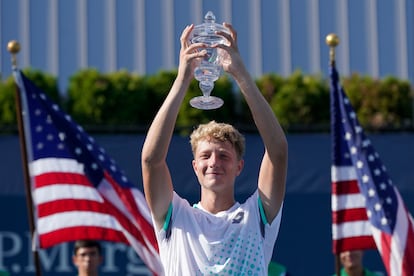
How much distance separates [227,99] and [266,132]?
250 inches

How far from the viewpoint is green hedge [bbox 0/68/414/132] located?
442 inches

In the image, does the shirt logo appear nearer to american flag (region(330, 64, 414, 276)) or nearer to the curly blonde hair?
the curly blonde hair

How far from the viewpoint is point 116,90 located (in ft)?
37.1

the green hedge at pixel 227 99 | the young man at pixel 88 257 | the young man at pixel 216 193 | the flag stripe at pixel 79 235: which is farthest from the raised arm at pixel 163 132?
the green hedge at pixel 227 99

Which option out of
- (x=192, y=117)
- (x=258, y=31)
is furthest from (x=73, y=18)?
(x=192, y=117)

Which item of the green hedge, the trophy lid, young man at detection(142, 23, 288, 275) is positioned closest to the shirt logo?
young man at detection(142, 23, 288, 275)

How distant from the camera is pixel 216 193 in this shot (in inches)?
198

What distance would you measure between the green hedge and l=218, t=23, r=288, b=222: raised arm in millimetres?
6027

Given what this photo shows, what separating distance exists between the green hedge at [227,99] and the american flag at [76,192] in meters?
2.22

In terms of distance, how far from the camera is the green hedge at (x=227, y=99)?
11219 mm

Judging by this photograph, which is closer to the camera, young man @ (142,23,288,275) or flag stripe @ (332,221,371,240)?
young man @ (142,23,288,275)

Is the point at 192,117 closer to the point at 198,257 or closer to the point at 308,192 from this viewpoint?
the point at 308,192

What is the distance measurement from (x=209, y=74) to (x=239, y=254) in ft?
2.62

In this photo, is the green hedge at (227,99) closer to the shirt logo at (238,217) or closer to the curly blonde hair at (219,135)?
the curly blonde hair at (219,135)
